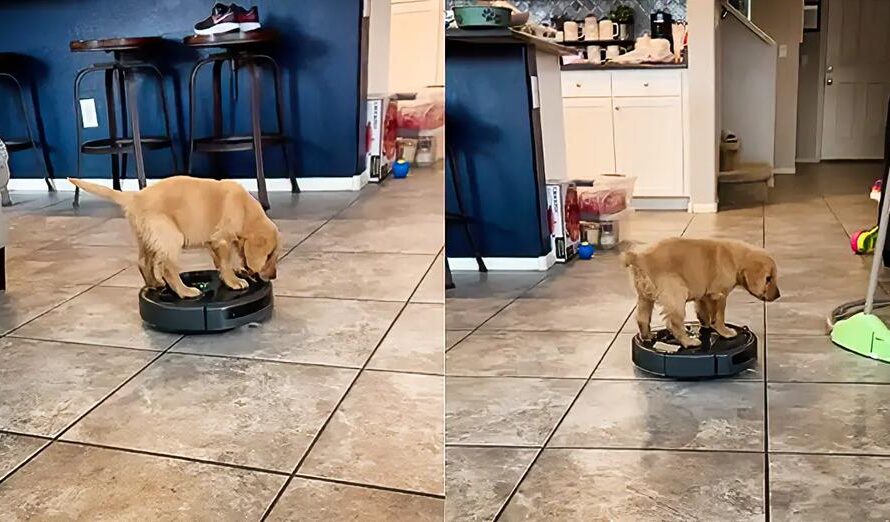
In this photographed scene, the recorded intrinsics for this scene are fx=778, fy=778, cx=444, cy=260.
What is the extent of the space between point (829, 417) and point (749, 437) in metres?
0.14

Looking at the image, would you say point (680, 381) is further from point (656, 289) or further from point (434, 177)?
point (434, 177)

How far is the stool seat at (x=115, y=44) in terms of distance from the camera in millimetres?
1792

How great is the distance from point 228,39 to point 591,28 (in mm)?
976

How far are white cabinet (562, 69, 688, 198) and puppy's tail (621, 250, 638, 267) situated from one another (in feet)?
0.38

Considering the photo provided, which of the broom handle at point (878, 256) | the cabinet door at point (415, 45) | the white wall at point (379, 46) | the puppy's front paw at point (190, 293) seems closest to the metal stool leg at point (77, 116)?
the puppy's front paw at point (190, 293)

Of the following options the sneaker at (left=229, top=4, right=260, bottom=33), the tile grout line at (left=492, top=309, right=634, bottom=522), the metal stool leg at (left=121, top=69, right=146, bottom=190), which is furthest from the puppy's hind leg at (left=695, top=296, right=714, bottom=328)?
the metal stool leg at (left=121, top=69, right=146, bottom=190)

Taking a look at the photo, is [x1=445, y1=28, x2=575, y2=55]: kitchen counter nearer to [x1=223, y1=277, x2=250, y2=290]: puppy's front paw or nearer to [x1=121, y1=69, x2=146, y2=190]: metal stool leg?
[x1=223, y1=277, x2=250, y2=290]: puppy's front paw

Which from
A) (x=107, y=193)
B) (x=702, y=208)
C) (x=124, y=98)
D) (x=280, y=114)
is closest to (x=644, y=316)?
(x=702, y=208)

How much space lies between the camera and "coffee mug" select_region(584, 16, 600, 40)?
1048 millimetres

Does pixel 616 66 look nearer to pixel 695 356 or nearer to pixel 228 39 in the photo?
pixel 695 356

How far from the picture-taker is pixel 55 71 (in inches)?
73.4

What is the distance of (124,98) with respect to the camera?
1829 millimetres

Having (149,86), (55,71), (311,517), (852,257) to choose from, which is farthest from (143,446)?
(852,257)

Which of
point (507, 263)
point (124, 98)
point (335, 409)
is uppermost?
point (124, 98)
